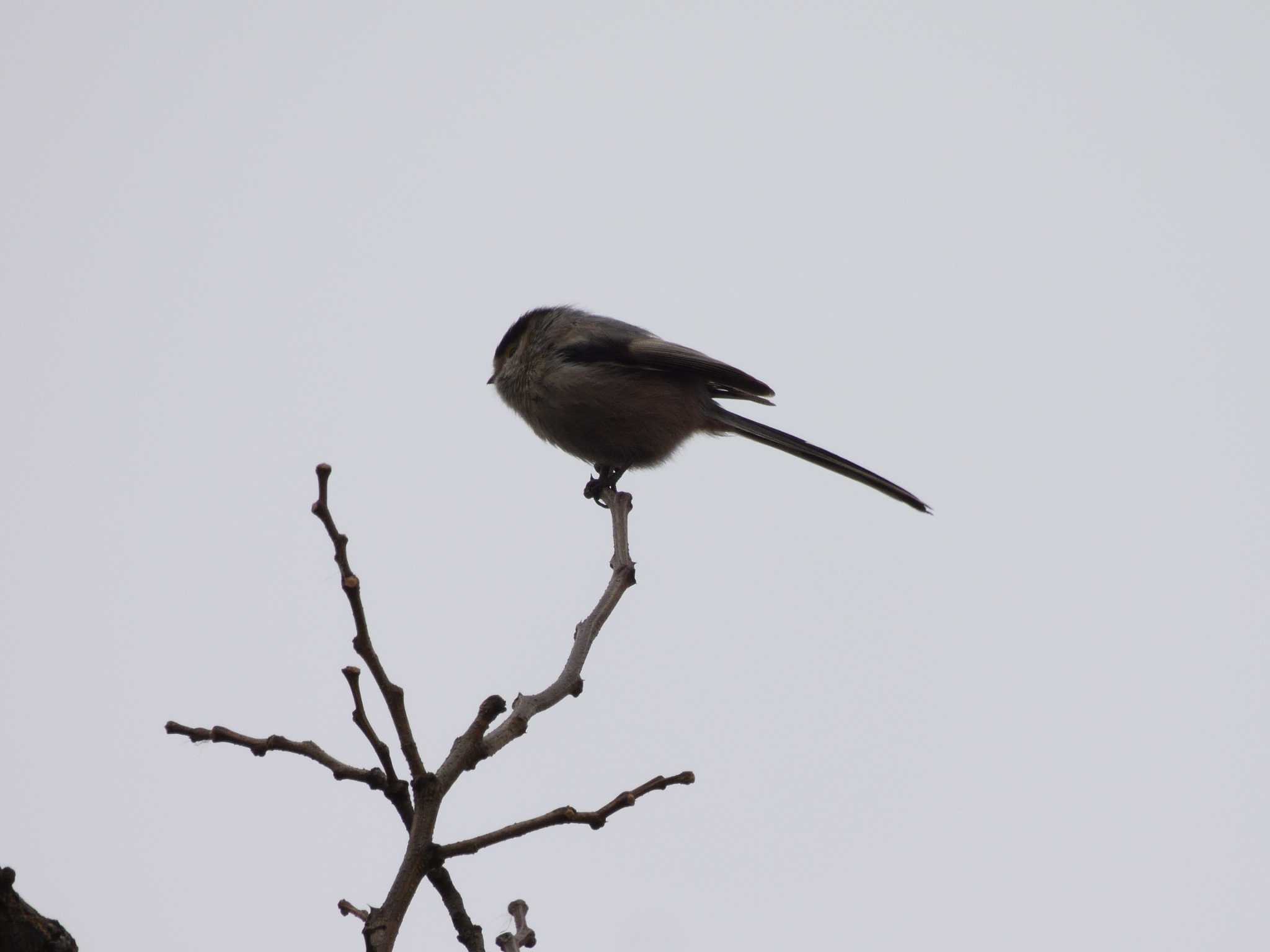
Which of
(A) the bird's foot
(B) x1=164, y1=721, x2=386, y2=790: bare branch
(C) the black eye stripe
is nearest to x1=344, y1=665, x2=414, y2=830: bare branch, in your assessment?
(B) x1=164, y1=721, x2=386, y2=790: bare branch

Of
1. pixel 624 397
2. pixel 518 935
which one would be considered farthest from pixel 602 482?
pixel 518 935

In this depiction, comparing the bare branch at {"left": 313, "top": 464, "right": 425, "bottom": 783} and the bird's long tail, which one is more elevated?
the bird's long tail

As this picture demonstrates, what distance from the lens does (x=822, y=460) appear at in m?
6.00

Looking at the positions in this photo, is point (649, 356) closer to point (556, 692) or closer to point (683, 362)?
point (683, 362)

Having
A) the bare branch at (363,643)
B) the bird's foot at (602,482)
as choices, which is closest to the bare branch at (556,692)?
the bare branch at (363,643)

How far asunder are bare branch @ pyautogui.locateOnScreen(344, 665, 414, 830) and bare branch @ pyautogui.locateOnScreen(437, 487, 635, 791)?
0.26 ft

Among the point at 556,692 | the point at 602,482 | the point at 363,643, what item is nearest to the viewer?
the point at 363,643

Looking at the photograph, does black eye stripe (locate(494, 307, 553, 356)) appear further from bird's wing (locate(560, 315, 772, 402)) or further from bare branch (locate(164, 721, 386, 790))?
bare branch (locate(164, 721, 386, 790))

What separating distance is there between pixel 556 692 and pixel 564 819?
0.28m

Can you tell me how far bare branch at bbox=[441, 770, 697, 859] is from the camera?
2.06 m

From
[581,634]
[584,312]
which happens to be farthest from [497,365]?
[581,634]

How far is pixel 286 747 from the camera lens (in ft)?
6.80

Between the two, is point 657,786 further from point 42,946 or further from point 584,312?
point 584,312

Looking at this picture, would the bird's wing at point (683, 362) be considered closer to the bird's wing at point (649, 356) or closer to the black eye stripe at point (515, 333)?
the bird's wing at point (649, 356)
